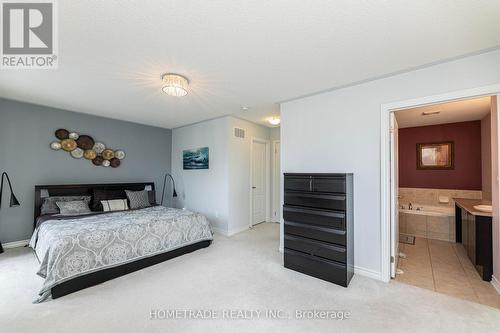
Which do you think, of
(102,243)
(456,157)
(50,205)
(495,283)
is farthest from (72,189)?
(456,157)

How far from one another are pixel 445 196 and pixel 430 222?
2.73 ft

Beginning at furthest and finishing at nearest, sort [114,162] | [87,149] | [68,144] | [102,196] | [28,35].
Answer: [114,162] < [87,149] < [102,196] < [68,144] < [28,35]

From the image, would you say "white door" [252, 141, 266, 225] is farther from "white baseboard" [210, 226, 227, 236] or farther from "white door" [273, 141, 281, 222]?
"white baseboard" [210, 226, 227, 236]

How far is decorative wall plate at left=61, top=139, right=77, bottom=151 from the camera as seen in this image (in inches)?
165

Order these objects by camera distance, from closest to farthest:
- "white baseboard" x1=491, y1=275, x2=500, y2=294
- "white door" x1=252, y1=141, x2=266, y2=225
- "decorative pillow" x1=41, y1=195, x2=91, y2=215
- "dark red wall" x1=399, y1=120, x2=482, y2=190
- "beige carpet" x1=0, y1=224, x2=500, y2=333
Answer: "beige carpet" x1=0, y1=224, x2=500, y2=333
"white baseboard" x1=491, y1=275, x2=500, y2=294
"decorative pillow" x1=41, y1=195, x2=91, y2=215
"dark red wall" x1=399, y1=120, x2=482, y2=190
"white door" x1=252, y1=141, x2=266, y2=225

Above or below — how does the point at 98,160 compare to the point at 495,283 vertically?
above

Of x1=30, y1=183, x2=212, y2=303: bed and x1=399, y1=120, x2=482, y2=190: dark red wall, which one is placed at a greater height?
x1=399, y1=120, x2=482, y2=190: dark red wall

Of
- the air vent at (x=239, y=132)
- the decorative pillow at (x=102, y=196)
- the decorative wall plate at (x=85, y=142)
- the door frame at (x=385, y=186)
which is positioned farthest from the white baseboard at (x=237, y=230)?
the decorative wall plate at (x=85, y=142)

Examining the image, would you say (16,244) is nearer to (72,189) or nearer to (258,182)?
(72,189)

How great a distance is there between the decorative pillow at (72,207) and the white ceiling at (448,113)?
5854 millimetres

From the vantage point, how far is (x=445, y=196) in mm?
4668

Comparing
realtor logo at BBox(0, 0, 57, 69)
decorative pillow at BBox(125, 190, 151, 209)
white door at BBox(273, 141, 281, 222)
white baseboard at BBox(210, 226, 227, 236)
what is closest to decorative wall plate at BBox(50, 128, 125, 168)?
decorative pillow at BBox(125, 190, 151, 209)

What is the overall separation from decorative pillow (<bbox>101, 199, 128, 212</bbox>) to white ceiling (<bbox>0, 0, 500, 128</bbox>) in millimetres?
2028

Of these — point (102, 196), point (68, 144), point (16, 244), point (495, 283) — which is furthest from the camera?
point (102, 196)
